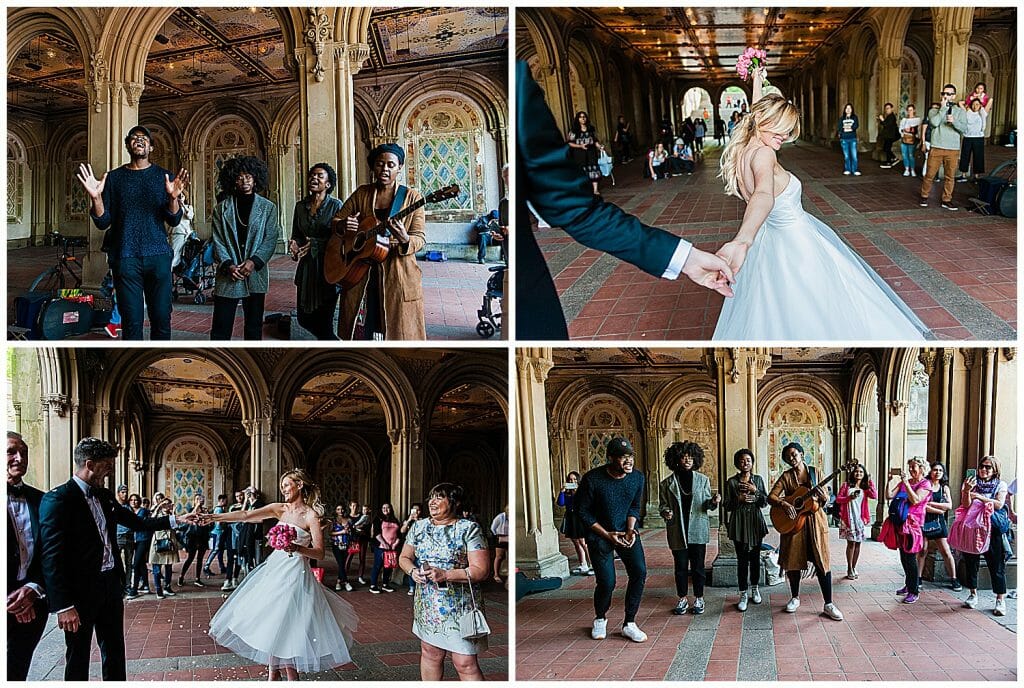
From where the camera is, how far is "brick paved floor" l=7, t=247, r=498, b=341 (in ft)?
14.5

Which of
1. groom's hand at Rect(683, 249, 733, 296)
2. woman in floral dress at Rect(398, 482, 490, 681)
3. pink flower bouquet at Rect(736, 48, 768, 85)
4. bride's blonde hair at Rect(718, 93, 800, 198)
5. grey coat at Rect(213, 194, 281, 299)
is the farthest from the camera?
grey coat at Rect(213, 194, 281, 299)

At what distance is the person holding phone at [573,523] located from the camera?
4566mm

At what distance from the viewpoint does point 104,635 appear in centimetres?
426

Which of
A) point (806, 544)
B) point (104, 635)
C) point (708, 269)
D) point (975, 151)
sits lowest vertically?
point (104, 635)

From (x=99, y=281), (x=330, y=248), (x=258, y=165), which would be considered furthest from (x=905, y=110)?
(x=99, y=281)

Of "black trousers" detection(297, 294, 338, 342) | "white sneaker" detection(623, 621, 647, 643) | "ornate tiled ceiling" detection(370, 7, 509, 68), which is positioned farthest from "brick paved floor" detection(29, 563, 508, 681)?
"ornate tiled ceiling" detection(370, 7, 509, 68)

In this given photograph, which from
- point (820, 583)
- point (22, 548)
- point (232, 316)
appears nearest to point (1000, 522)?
point (820, 583)

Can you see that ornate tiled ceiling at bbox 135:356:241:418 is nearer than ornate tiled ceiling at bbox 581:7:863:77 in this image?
No

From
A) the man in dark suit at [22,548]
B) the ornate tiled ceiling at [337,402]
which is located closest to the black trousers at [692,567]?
the ornate tiled ceiling at [337,402]

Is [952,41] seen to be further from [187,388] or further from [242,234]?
[187,388]

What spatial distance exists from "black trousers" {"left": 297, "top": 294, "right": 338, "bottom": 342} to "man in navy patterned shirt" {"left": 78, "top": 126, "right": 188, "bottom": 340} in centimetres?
71

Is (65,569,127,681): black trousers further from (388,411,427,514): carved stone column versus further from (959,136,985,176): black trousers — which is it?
(959,136,985,176): black trousers

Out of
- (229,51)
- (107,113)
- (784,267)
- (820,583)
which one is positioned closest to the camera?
(784,267)

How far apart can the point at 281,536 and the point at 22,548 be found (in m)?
1.30
